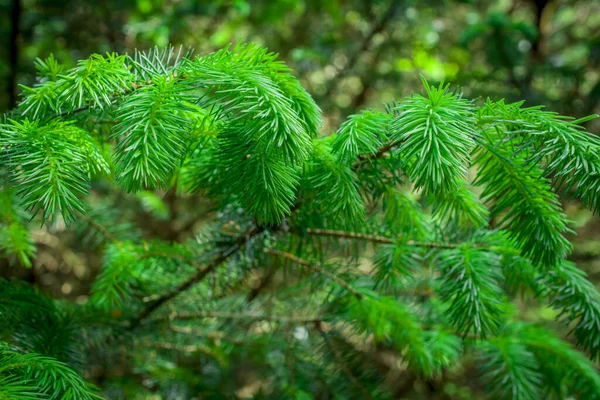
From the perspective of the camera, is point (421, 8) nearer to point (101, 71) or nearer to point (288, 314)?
point (288, 314)

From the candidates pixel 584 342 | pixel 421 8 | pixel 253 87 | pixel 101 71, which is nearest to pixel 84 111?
pixel 101 71

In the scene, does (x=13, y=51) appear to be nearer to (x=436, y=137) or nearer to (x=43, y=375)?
(x=43, y=375)

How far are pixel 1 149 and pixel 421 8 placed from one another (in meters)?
1.65

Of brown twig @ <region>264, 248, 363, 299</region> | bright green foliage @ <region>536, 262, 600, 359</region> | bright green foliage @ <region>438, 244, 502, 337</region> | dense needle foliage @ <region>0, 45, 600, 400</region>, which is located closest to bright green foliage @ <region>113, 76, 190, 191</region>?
dense needle foliage @ <region>0, 45, 600, 400</region>

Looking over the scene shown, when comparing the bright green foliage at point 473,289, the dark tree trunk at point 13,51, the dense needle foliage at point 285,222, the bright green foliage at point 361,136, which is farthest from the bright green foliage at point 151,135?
the dark tree trunk at point 13,51

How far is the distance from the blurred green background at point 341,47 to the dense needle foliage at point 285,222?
483mm

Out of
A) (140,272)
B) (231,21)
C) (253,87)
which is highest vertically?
(253,87)

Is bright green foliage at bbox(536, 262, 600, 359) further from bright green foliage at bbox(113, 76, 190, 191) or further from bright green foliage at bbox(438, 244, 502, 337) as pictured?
bright green foliage at bbox(113, 76, 190, 191)

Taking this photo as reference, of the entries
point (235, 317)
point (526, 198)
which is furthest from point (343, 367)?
point (526, 198)

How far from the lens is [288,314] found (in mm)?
984

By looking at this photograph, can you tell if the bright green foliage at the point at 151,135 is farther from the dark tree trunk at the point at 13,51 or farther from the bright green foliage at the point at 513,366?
the dark tree trunk at the point at 13,51

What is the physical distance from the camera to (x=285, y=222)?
661 millimetres

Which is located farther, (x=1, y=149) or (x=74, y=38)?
(x=74, y=38)

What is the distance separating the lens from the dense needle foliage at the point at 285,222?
466mm
